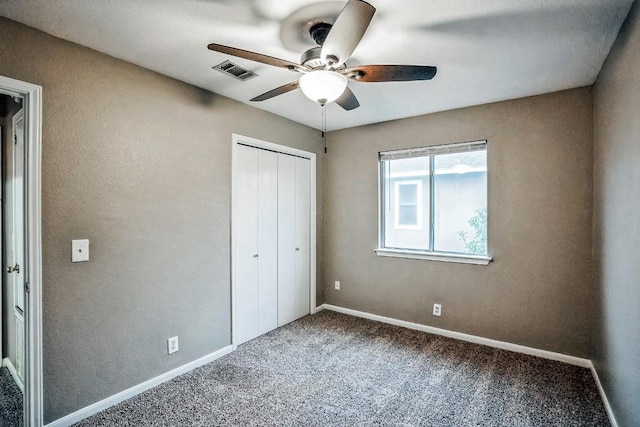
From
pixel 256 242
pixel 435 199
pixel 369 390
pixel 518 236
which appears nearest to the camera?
pixel 369 390

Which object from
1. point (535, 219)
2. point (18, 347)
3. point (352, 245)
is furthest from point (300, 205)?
point (18, 347)

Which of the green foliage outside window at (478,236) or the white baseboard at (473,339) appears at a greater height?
the green foliage outside window at (478,236)

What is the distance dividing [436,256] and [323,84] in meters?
2.37

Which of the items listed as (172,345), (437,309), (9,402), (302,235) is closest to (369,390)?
(437,309)

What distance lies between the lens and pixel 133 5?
5.31 feet

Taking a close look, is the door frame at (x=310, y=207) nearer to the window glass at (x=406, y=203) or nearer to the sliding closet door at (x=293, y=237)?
the sliding closet door at (x=293, y=237)

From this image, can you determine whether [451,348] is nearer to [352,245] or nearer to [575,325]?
[575,325]

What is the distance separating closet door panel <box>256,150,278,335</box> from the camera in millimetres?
3359

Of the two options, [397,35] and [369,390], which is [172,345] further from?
[397,35]

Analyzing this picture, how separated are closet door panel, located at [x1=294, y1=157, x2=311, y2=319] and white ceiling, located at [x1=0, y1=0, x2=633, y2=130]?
137cm

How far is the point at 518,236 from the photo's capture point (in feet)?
9.66

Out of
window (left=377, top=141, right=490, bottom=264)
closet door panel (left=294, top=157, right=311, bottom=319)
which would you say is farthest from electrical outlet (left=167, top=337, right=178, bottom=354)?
window (left=377, top=141, right=490, bottom=264)

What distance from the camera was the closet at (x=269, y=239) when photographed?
10.3ft

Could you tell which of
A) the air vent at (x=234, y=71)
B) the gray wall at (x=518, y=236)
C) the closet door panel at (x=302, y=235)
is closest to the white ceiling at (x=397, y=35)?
the air vent at (x=234, y=71)
